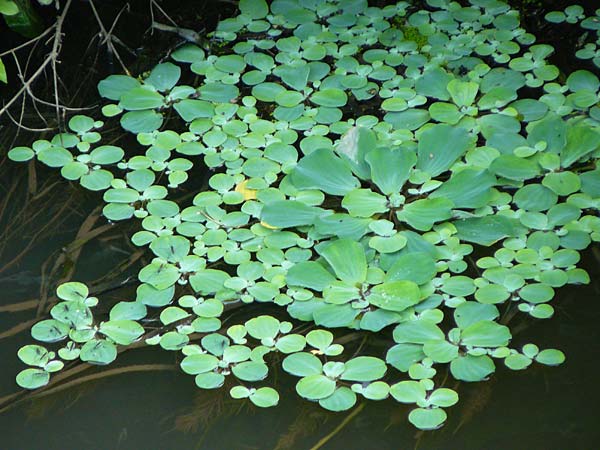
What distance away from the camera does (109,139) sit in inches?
98.7

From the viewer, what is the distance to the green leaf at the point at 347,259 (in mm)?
1922

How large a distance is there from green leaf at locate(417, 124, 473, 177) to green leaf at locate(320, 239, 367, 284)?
38 centimetres

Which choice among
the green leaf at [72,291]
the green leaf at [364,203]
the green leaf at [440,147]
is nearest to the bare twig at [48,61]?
the green leaf at [72,291]

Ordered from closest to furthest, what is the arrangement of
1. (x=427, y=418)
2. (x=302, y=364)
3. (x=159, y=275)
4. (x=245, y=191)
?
1. (x=427, y=418)
2. (x=302, y=364)
3. (x=159, y=275)
4. (x=245, y=191)

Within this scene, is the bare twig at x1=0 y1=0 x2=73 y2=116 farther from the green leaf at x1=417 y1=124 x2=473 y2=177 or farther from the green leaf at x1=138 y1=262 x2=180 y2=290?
the green leaf at x1=417 y1=124 x2=473 y2=177

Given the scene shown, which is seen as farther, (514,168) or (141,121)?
(141,121)

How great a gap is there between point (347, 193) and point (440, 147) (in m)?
0.29

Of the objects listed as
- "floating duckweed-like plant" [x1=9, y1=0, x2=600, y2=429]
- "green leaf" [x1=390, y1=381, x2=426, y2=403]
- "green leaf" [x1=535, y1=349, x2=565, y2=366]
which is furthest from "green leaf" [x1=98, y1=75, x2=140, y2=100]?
"green leaf" [x1=535, y1=349, x2=565, y2=366]

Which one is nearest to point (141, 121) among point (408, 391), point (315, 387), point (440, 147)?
point (440, 147)

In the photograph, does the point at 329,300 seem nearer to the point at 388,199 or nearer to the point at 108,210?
the point at 388,199

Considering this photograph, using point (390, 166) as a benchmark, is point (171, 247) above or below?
below

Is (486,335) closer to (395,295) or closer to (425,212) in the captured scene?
(395,295)

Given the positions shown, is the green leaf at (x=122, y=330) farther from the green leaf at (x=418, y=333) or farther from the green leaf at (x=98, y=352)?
the green leaf at (x=418, y=333)

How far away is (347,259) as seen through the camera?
194cm
